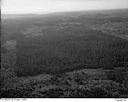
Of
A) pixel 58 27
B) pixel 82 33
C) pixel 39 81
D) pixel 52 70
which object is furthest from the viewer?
pixel 58 27

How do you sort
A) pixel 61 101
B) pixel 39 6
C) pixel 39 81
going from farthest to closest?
pixel 39 6
pixel 39 81
pixel 61 101

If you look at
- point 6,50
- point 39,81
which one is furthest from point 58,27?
point 39,81

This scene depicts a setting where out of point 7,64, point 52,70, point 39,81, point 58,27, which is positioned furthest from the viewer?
point 58,27

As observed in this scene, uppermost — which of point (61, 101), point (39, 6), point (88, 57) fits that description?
point (39, 6)

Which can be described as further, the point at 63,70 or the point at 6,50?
the point at 6,50

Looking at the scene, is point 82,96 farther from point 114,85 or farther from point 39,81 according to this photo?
point 39,81

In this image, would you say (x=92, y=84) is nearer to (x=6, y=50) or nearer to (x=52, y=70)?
(x=52, y=70)

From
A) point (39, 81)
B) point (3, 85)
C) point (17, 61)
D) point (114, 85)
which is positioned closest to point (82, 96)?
point (114, 85)

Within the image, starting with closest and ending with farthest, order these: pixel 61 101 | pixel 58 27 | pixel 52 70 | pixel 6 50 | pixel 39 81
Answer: pixel 61 101 < pixel 39 81 < pixel 52 70 < pixel 6 50 < pixel 58 27

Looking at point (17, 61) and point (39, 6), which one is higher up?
point (39, 6)
